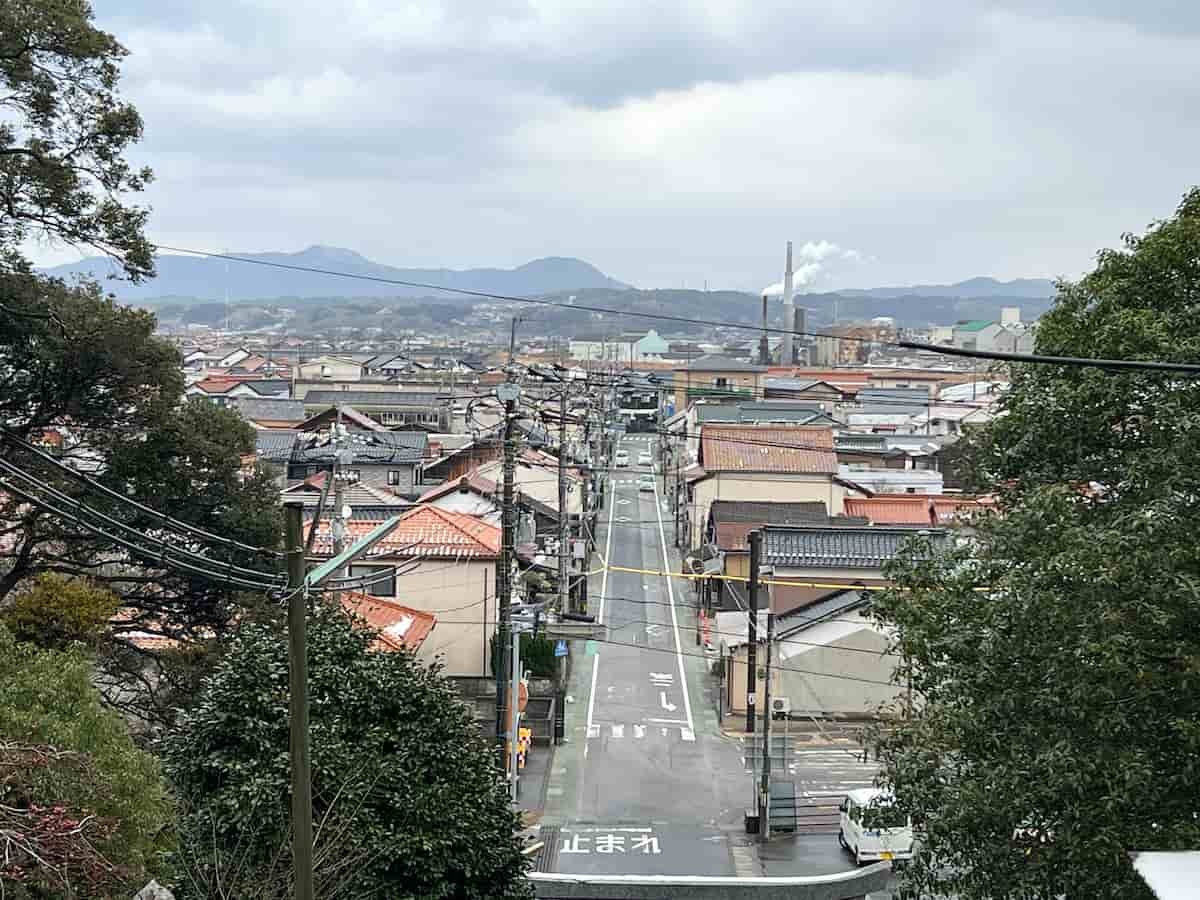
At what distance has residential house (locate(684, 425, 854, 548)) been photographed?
30953 mm

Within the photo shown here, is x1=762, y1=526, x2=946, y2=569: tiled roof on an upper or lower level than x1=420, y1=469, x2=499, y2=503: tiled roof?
lower

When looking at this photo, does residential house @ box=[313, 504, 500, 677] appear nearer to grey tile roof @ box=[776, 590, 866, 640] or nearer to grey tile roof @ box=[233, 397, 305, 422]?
grey tile roof @ box=[776, 590, 866, 640]

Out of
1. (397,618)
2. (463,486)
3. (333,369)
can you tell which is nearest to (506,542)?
(397,618)

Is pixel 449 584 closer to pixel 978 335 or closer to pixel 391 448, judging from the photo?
pixel 391 448

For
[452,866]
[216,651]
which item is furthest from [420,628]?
[452,866]

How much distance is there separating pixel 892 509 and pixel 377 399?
2423cm

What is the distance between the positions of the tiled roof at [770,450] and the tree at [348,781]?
2296 centimetres

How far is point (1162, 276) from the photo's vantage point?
7.52 metres

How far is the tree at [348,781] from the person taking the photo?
799 cm

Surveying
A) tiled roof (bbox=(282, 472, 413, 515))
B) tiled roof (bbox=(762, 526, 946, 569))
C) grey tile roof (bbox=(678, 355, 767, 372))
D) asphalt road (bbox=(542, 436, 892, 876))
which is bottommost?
asphalt road (bbox=(542, 436, 892, 876))

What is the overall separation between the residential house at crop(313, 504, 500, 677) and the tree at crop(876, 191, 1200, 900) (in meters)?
12.8

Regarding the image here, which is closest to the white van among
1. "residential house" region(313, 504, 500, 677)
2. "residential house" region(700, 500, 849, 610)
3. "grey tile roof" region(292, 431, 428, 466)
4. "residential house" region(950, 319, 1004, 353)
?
"residential house" region(313, 504, 500, 677)

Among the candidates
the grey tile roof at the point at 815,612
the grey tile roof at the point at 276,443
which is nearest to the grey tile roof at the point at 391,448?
the grey tile roof at the point at 276,443

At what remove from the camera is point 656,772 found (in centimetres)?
1902
